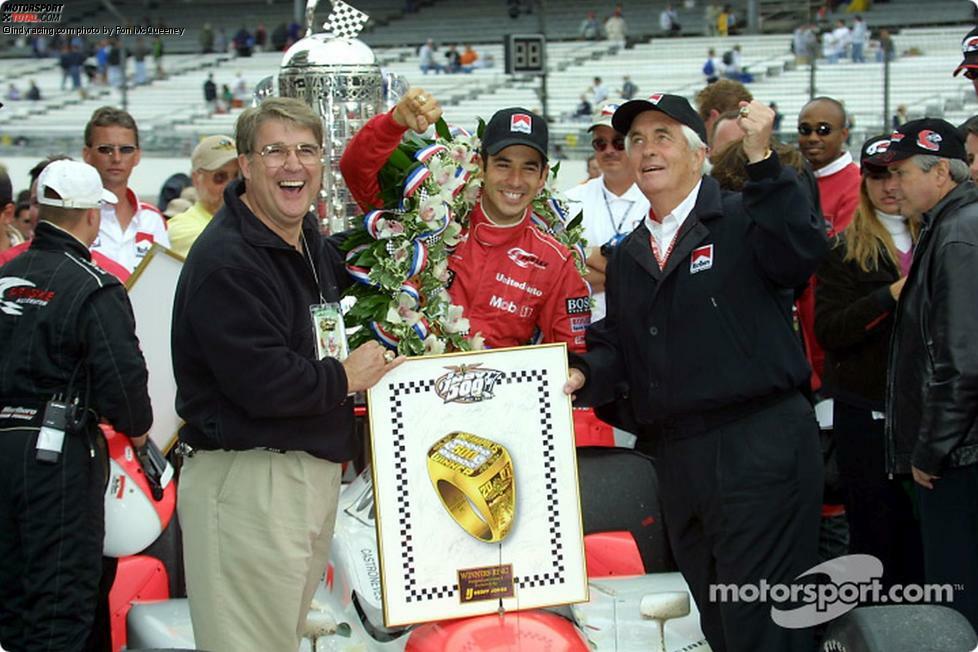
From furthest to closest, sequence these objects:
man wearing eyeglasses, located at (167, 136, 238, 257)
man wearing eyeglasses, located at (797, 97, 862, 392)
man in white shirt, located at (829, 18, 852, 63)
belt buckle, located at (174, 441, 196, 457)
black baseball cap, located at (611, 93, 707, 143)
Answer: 1. man in white shirt, located at (829, 18, 852, 63)
2. man wearing eyeglasses, located at (167, 136, 238, 257)
3. man wearing eyeglasses, located at (797, 97, 862, 392)
4. black baseball cap, located at (611, 93, 707, 143)
5. belt buckle, located at (174, 441, 196, 457)

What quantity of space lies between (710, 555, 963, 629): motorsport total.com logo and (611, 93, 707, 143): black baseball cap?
4.52 ft

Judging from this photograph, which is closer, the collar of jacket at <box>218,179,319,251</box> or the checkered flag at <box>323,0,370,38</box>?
the collar of jacket at <box>218,179,319,251</box>

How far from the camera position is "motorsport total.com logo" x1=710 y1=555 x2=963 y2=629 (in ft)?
12.7

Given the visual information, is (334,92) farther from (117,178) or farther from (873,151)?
(873,151)

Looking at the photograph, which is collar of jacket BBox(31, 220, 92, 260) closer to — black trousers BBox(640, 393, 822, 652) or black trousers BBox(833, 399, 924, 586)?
black trousers BBox(640, 393, 822, 652)

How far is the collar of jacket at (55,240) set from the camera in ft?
15.2

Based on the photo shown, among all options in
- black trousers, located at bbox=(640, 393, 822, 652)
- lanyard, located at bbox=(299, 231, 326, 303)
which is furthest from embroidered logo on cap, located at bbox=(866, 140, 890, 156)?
lanyard, located at bbox=(299, 231, 326, 303)

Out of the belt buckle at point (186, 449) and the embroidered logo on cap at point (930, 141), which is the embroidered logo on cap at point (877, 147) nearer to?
the embroidered logo on cap at point (930, 141)

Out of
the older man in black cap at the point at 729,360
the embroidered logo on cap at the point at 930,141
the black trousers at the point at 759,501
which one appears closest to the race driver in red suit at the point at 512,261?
the older man in black cap at the point at 729,360

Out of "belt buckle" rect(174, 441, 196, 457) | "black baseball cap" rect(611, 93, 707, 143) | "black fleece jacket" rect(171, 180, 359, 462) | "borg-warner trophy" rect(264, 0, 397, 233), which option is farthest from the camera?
"borg-warner trophy" rect(264, 0, 397, 233)

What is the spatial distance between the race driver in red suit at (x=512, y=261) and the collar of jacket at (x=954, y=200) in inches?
46.7

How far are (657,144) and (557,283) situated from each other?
2.29 ft

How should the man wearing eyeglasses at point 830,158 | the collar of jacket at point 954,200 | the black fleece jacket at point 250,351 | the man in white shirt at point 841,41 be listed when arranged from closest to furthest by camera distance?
the black fleece jacket at point 250,351 → the collar of jacket at point 954,200 → the man wearing eyeglasses at point 830,158 → the man in white shirt at point 841,41

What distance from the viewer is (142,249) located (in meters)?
6.58
